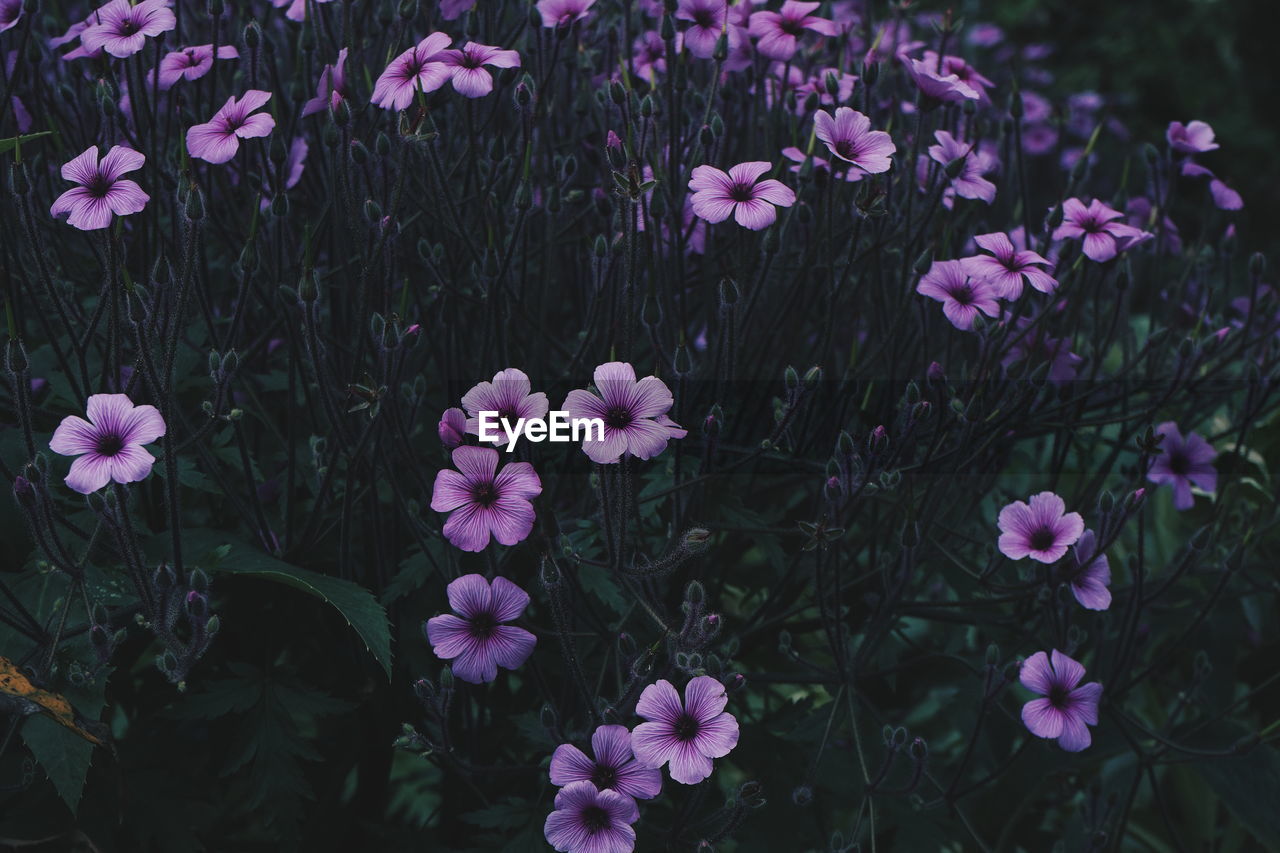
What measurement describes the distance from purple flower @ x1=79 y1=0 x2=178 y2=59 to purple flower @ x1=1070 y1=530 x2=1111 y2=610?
1.24m

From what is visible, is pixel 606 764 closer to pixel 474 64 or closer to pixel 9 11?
pixel 474 64

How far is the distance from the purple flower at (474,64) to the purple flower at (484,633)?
550mm

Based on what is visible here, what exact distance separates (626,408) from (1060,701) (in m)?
0.64

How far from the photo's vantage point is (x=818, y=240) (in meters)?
1.55

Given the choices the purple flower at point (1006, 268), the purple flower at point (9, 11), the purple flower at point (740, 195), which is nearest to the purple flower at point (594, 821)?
the purple flower at point (740, 195)

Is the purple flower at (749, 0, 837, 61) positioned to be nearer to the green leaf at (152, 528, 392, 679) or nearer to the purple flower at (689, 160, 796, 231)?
the purple flower at (689, 160, 796, 231)

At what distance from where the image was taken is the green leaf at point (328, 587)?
3.89 ft

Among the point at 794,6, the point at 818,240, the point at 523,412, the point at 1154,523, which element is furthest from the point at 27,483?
the point at 1154,523

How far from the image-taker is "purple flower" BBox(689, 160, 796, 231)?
4.15 ft

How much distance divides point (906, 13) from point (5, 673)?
1.71 metres

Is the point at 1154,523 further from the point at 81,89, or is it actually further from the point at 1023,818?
the point at 81,89

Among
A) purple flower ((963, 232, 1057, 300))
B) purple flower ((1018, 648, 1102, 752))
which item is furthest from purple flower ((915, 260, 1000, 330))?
purple flower ((1018, 648, 1102, 752))

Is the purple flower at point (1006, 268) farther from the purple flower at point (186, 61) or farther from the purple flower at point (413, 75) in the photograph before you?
the purple flower at point (186, 61)

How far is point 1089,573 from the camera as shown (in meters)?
1.40
